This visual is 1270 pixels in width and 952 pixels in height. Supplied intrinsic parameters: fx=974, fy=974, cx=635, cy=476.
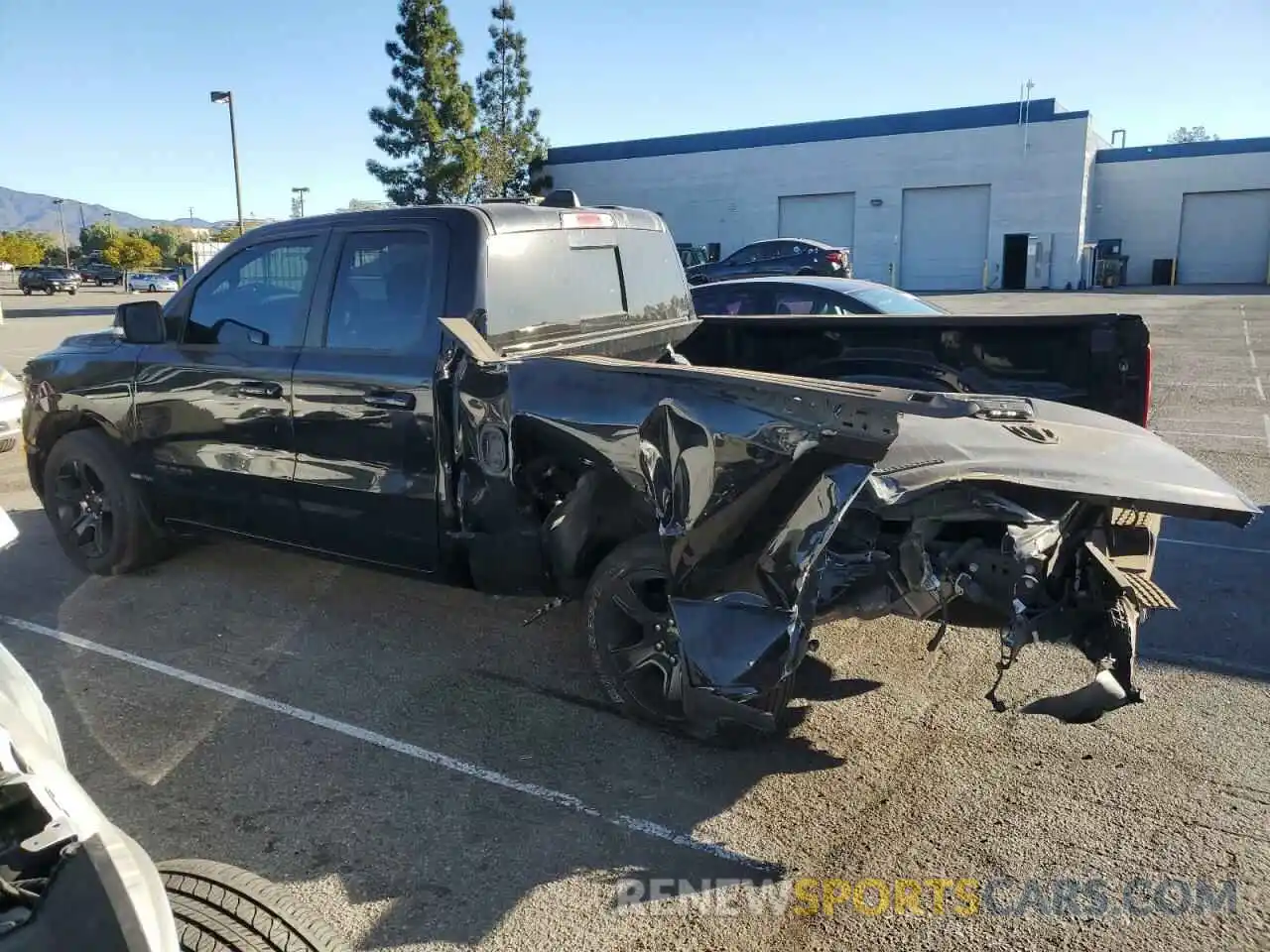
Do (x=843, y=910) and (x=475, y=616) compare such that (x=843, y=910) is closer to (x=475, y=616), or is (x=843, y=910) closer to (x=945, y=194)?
(x=475, y=616)

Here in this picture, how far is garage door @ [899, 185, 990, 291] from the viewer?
41.5 metres

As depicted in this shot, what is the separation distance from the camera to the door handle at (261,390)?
4809 millimetres

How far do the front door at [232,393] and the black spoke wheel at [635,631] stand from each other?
1876 mm

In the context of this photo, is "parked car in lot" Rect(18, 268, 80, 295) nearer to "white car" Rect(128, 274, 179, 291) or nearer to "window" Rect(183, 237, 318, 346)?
"white car" Rect(128, 274, 179, 291)

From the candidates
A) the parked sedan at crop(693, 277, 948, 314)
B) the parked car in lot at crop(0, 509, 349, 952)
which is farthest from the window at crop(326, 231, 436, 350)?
the parked sedan at crop(693, 277, 948, 314)

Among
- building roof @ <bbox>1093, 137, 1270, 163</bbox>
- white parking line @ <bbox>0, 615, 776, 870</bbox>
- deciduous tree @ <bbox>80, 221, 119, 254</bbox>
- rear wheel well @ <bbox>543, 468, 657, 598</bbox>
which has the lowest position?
white parking line @ <bbox>0, 615, 776, 870</bbox>

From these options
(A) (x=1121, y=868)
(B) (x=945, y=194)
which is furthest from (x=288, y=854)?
(B) (x=945, y=194)

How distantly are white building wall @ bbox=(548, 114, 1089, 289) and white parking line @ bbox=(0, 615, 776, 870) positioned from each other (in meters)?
36.0

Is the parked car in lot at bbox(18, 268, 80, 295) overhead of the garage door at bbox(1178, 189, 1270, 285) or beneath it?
beneath

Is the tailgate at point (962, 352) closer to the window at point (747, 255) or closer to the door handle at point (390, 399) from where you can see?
the door handle at point (390, 399)

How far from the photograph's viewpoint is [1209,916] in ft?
9.36

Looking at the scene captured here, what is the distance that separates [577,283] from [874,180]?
41237 mm

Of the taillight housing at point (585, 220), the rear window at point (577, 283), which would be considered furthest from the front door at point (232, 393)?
the taillight housing at point (585, 220)

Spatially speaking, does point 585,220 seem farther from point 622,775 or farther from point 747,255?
point 747,255
